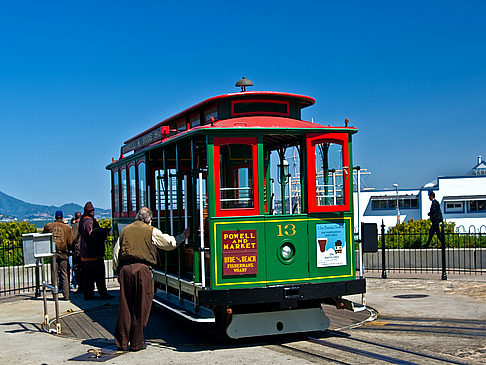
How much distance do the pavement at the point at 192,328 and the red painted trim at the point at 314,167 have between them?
1.73 m

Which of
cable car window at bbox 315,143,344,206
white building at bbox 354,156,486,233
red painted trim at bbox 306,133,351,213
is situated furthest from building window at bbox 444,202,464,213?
red painted trim at bbox 306,133,351,213

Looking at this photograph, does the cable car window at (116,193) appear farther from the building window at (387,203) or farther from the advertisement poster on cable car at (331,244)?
the building window at (387,203)

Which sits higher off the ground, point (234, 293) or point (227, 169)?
point (227, 169)

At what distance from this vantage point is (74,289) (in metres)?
16.5

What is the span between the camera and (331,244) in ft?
30.6

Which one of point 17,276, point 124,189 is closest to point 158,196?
point 124,189

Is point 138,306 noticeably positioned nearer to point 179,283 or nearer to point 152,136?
point 179,283

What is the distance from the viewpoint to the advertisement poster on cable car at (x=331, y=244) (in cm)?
924

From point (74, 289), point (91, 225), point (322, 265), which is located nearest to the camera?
point (322, 265)

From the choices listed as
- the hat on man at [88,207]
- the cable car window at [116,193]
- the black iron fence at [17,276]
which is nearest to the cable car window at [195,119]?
the hat on man at [88,207]

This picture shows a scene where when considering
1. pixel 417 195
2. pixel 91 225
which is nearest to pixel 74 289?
pixel 91 225

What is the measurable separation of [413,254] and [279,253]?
1009 centimetres

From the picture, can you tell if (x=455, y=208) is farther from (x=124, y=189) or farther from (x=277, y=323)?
(x=277, y=323)

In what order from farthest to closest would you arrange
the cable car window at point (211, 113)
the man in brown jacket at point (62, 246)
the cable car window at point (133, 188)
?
1. the man in brown jacket at point (62, 246)
2. the cable car window at point (133, 188)
3. the cable car window at point (211, 113)
